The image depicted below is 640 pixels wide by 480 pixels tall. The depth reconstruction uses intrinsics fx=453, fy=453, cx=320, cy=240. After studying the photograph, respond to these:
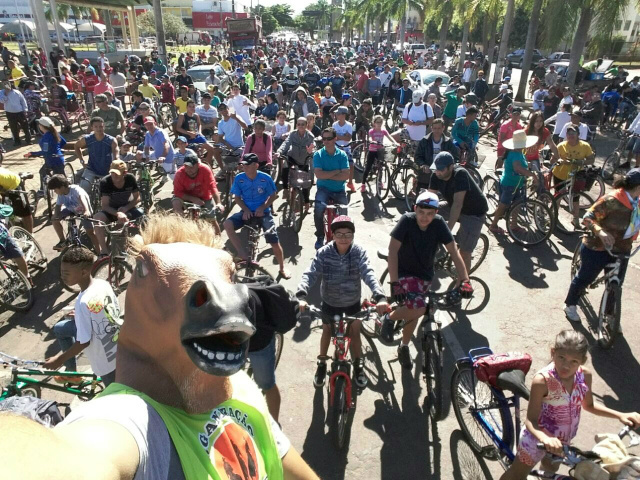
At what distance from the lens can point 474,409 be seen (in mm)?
3639

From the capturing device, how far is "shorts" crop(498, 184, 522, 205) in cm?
763

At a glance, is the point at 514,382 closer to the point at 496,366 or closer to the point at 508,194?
the point at 496,366

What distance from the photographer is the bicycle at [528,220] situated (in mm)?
7480

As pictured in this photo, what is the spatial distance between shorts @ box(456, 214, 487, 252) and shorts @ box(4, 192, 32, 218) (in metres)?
6.70

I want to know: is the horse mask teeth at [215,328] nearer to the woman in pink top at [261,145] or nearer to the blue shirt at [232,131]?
the woman in pink top at [261,145]

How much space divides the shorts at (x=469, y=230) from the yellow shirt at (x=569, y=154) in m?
3.29

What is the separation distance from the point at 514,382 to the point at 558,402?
28 centimetres

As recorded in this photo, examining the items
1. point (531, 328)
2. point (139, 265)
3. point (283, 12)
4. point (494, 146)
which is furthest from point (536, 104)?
point (283, 12)

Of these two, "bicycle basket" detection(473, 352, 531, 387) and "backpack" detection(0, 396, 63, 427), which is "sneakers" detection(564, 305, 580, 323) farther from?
"backpack" detection(0, 396, 63, 427)

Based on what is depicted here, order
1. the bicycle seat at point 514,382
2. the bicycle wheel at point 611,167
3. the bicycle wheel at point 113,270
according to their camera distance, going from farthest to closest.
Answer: the bicycle wheel at point 611,167 → the bicycle wheel at point 113,270 → the bicycle seat at point 514,382

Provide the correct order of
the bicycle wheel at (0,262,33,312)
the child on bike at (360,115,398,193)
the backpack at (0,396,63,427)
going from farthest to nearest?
the child on bike at (360,115,398,193), the bicycle wheel at (0,262,33,312), the backpack at (0,396,63,427)

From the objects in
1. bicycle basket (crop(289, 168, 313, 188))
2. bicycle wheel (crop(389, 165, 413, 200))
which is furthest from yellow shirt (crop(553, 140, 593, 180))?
bicycle basket (crop(289, 168, 313, 188))

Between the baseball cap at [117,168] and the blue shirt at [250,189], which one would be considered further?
the baseball cap at [117,168]

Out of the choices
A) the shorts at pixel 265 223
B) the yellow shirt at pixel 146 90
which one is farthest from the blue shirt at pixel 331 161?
the yellow shirt at pixel 146 90
